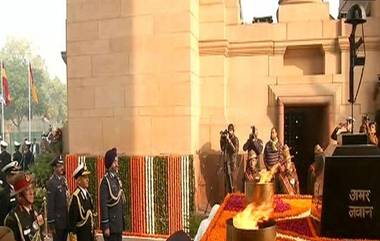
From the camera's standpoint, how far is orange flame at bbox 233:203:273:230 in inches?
52.4

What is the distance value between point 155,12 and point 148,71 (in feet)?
4.75

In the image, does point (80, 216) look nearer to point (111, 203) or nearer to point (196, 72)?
point (111, 203)

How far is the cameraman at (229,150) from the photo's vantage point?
351 inches

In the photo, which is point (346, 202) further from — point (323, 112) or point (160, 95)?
point (323, 112)

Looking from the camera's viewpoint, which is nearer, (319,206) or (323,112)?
(319,206)

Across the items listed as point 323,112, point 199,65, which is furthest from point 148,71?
point 323,112

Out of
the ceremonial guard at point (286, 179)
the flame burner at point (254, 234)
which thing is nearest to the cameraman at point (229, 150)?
the ceremonial guard at point (286, 179)

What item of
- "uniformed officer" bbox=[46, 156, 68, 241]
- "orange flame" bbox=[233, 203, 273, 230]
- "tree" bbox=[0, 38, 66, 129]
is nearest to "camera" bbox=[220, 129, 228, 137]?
"uniformed officer" bbox=[46, 156, 68, 241]

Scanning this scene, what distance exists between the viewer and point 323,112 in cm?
988

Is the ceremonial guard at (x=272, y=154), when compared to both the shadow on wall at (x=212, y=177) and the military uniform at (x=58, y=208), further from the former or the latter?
the military uniform at (x=58, y=208)

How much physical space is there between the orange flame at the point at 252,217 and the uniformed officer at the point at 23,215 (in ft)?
10.8

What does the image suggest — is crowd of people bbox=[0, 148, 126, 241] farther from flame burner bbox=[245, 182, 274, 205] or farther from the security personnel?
flame burner bbox=[245, 182, 274, 205]

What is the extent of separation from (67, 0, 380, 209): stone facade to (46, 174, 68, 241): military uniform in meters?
3.24

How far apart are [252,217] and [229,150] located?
7.55 metres
